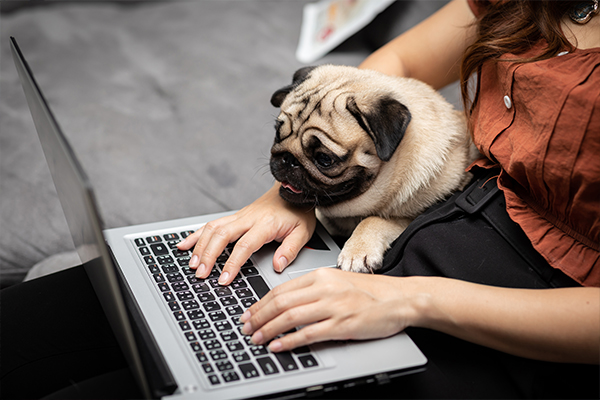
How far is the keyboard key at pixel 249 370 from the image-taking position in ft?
2.28

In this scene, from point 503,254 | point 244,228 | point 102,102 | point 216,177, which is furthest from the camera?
point 102,102

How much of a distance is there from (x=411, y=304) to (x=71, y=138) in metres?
1.38

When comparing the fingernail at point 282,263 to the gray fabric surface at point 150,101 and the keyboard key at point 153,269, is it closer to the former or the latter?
the keyboard key at point 153,269

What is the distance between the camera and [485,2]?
1.10 m

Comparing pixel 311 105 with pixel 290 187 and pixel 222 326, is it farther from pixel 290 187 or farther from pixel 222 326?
pixel 222 326

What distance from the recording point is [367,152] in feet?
3.27

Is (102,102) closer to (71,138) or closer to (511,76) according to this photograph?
(71,138)

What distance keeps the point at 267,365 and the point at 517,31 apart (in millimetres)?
754

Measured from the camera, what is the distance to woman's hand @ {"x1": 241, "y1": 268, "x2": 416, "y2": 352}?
72 cm

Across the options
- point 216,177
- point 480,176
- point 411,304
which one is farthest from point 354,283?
point 216,177

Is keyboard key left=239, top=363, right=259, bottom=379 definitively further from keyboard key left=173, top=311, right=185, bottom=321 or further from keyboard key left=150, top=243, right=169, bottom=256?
keyboard key left=150, top=243, right=169, bottom=256

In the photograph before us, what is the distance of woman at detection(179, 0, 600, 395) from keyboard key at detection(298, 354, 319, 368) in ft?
0.12

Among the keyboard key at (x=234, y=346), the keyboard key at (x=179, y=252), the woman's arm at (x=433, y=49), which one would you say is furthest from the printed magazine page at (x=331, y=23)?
the keyboard key at (x=234, y=346)

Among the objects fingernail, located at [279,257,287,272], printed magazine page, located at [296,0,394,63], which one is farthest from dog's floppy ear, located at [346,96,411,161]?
printed magazine page, located at [296,0,394,63]
